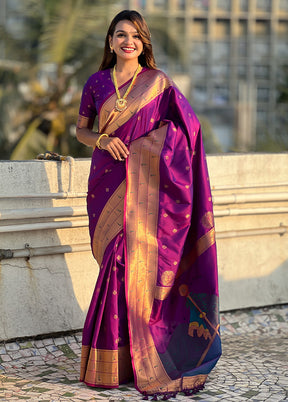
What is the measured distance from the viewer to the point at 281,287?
4.83m

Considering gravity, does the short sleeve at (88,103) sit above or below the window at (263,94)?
below

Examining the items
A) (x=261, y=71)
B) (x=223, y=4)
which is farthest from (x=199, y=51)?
(x=261, y=71)

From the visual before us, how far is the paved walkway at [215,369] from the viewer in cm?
328

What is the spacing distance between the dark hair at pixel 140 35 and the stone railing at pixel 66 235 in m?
0.70

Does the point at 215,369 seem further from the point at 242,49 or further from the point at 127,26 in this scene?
A: the point at 242,49

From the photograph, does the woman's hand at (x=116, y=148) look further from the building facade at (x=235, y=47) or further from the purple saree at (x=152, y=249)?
the building facade at (x=235, y=47)

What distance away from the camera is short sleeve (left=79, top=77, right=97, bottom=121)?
3553mm

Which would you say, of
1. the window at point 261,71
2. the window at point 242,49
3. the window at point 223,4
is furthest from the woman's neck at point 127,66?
the window at point 223,4

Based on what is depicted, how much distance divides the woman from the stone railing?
1.81 feet

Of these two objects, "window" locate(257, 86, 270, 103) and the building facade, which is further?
"window" locate(257, 86, 270, 103)

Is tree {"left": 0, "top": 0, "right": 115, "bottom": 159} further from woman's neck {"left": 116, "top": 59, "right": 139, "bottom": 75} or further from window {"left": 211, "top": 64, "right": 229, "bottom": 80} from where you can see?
window {"left": 211, "top": 64, "right": 229, "bottom": 80}

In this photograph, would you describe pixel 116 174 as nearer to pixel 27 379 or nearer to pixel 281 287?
pixel 27 379


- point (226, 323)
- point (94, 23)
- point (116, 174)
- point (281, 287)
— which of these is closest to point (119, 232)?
point (116, 174)

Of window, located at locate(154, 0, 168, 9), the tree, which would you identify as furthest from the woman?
window, located at locate(154, 0, 168, 9)
